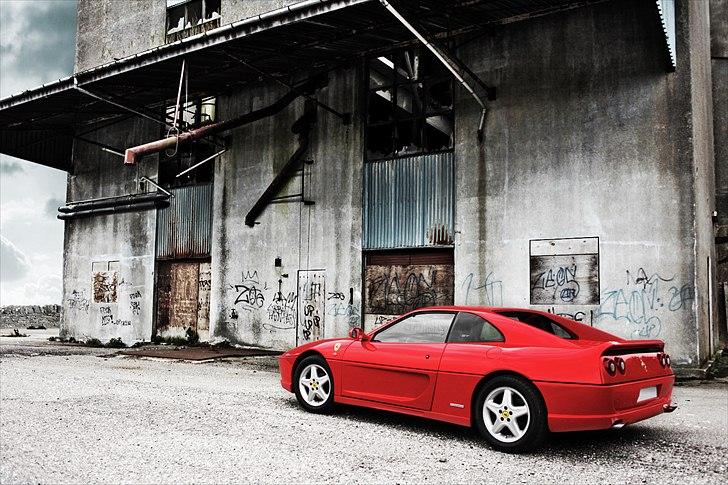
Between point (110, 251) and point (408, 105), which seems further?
point (110, 251)

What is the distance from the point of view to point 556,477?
5008 millimetres

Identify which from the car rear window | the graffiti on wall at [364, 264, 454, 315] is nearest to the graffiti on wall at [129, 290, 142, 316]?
the graffiti on wall at [364, 264, 454, 315]

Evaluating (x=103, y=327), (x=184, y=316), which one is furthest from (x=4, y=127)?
(x=184, y=316)

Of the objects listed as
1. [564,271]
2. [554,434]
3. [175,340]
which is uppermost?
[564,271]

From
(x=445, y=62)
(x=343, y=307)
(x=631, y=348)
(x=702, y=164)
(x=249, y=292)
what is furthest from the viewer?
(x=249, y=292)

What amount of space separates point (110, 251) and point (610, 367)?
18.5m

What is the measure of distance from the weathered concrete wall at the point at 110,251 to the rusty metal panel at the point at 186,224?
23.5 inches

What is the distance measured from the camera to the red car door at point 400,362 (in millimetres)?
6508

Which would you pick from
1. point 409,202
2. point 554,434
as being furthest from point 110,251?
point 554,434

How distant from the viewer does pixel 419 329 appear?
6.86m

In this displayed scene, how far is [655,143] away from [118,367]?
11.0 m

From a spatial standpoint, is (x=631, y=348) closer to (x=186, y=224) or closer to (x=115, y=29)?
(x=186, y=224)

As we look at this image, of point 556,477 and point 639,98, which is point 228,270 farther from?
point 556,477

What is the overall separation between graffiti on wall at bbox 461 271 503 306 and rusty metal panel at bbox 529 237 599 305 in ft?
2.33
